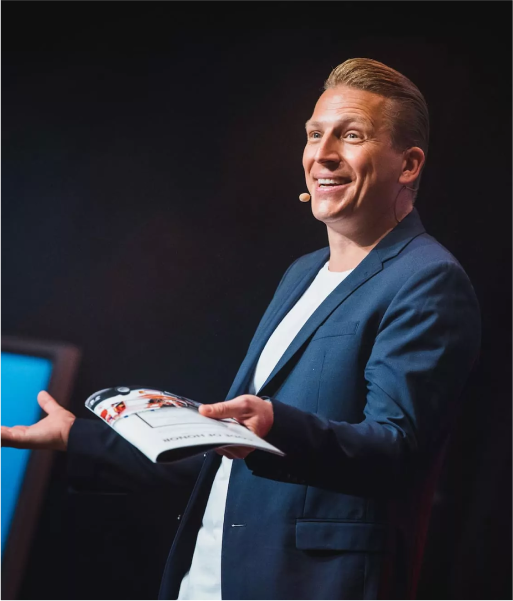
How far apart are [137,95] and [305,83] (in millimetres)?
479

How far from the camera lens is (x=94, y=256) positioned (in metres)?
1.79

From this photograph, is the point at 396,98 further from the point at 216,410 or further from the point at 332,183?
the point at 216,410

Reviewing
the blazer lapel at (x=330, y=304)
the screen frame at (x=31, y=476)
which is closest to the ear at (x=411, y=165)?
the blazer lapel at (x=330, y=304)

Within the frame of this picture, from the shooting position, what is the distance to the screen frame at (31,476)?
5.48 feet

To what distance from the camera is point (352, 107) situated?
149 centimetres

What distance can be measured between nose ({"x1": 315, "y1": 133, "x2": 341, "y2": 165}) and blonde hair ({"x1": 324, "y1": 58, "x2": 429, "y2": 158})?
0.13 meters

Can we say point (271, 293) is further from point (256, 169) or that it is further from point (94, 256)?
point (94, 256)

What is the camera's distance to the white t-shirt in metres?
1.34

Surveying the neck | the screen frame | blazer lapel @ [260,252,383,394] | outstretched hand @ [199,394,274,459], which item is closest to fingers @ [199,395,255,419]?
outstretched hand @ [199,394,274,459]

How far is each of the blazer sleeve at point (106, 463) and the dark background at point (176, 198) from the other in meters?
0.30

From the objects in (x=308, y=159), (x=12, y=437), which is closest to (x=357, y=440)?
(x=12, y=437)

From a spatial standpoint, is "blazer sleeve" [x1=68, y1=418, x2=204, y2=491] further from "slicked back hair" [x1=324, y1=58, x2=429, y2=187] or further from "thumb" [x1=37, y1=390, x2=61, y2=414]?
"slicked back hair" [x1=324, y1=58, x2=429, y2=187]

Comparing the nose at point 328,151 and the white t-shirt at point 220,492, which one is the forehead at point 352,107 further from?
the white t-shirt at point 220,492

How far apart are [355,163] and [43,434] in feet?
2.89
